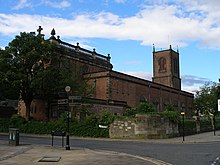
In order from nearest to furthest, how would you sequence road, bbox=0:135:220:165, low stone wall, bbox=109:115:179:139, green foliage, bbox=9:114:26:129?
road, bbox=0:135:220:165
low stone wall, bbox=109:115:179:139
green foliage, bbox=9:114:26:129

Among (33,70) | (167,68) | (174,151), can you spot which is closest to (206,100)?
(167,68)

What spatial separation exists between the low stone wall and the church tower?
7461 centimetres

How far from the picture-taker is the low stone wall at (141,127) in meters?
32.4

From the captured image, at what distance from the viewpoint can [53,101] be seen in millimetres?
50656

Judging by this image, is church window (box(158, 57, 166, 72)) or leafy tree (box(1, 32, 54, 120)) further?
church window (box(158, 57, 166, 72))

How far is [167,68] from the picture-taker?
110 metres

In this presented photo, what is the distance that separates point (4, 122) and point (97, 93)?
18.4 m

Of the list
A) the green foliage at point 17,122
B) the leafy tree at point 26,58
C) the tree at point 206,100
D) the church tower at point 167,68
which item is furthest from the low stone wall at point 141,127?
the church tower at point 167,68

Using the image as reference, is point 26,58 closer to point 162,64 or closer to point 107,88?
point 107,88

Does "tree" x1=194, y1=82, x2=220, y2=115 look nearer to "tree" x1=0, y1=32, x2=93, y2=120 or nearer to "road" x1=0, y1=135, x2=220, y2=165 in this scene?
"tree" x1=0, y1=32, x2=93, y2=120

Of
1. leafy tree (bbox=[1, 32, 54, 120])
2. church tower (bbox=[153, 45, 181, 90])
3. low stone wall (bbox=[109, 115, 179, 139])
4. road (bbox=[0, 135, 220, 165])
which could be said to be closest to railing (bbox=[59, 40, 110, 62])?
leafy tree (bbox=[1, 32, 54, 120])

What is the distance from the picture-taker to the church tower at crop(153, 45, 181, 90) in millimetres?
108000

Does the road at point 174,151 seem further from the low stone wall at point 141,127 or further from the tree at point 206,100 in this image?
the tree at point 206,100

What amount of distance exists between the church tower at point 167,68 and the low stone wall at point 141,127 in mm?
74613
